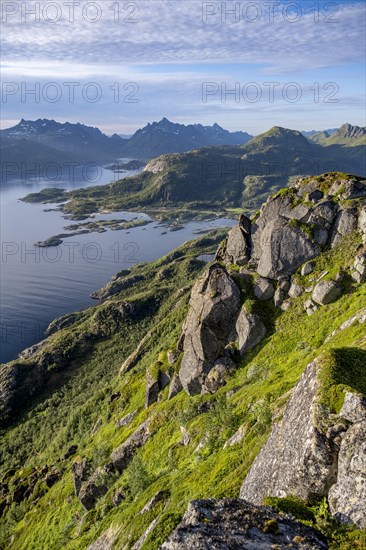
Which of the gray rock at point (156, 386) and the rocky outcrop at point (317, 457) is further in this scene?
the gray rock at point (156, 386)

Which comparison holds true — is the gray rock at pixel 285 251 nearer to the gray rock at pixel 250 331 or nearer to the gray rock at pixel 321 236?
the gray rock at pixel 321 236

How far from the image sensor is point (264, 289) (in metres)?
59.1

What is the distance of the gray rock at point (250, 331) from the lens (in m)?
55.6

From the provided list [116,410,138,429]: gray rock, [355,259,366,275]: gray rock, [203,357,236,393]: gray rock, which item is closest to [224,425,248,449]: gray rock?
[203,357,236,393]: gray rock

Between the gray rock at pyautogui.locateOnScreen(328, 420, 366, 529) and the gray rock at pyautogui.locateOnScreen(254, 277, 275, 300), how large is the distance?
42.4 metres

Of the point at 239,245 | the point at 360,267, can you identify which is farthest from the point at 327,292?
the point at 239,245

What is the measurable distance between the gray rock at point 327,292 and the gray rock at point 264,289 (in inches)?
331

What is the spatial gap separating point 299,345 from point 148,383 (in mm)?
36371

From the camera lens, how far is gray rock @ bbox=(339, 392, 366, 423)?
57.6 ft

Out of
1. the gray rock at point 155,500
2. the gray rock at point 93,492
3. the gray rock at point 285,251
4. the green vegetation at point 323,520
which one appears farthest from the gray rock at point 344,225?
the gray rock at point 93,492

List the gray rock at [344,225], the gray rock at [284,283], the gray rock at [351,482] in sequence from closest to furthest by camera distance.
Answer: the gray rock at [351,482]
the gray rock at [344,225]
the gray rock at [284,283]

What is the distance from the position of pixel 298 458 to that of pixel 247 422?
1437 centimetres

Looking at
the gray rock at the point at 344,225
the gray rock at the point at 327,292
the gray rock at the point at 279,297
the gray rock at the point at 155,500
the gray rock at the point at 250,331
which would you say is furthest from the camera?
the gray rock at the point at 279,297

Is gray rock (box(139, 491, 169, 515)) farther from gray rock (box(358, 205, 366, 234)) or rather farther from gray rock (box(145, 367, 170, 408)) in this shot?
gray rock (box(358, 205, 366, 234))
